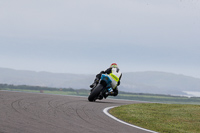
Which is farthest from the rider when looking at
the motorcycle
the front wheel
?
the front wheel

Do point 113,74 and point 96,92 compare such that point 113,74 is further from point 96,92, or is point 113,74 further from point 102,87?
point 96,92

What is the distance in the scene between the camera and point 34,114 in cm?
1284

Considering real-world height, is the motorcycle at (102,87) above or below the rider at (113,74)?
below

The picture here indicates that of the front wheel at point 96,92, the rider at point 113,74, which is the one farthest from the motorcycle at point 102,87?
the rider at point 113,74

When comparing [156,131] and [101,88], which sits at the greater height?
[101,88]

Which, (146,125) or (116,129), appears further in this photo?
(146,125)

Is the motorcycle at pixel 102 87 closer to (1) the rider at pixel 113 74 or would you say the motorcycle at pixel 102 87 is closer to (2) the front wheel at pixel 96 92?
(2) the front wheel at pixel 96 92

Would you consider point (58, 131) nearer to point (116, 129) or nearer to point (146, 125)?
point (116, 129)

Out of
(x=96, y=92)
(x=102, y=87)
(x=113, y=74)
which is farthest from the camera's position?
(x=113, y=74)

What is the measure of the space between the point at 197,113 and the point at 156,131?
6.39 metres

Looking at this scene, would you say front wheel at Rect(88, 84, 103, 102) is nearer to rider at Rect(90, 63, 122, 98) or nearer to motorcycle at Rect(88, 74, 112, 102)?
motorcycle at Rect(88, 74, 112, 102)

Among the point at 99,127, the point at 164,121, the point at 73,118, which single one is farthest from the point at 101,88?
the point at 99,127

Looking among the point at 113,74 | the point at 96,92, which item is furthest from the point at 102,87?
the point at 113,74

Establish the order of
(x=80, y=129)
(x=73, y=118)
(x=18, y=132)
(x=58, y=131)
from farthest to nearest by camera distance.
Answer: (x=73, y=118) < (x=80, y=129) < (x=58, y=131) < (x=18, y=132)
